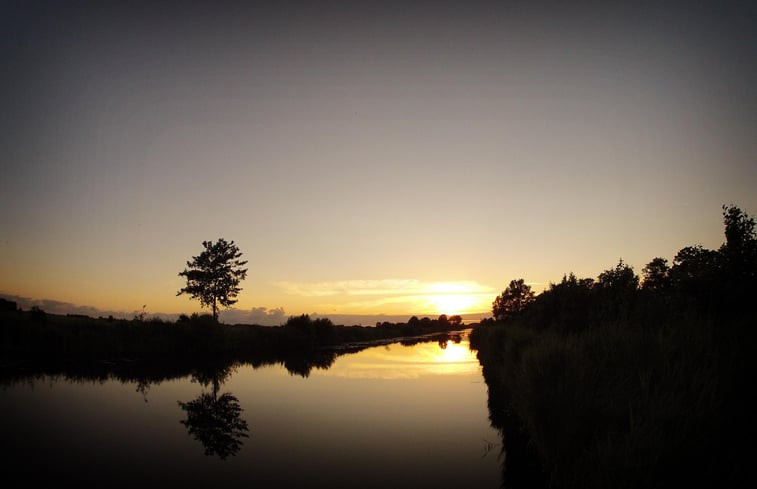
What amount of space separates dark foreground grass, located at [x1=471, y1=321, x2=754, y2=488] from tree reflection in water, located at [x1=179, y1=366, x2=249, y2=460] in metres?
8.45

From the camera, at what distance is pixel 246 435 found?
1285 centimetres

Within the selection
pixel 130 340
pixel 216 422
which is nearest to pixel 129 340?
pixel 130 340

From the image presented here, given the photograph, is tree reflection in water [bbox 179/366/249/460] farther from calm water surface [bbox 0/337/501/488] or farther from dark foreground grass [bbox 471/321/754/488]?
dark foreground grass [bbox 471/321/754/488]

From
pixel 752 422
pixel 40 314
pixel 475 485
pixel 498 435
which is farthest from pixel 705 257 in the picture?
pixel 40 314

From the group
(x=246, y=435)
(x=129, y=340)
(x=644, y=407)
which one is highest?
(x=644, y=407)

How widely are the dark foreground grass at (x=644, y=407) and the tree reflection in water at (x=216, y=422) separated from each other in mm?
8449

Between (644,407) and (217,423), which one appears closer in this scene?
(644,407)

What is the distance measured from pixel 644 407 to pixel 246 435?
11.1 m

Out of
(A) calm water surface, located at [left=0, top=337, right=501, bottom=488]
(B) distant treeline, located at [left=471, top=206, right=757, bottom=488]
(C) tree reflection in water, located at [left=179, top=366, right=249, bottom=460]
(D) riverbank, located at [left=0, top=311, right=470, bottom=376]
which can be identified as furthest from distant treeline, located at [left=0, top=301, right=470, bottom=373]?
(B) distant treeline, located at [left=471, top=206, right=757, bottom=488]

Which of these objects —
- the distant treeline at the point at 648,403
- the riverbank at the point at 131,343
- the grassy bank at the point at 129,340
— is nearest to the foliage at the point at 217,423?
the distant treeline at the point at 648,403

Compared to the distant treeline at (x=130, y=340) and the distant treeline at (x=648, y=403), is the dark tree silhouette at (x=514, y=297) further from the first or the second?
the distant treeline at (x=648, y=403)

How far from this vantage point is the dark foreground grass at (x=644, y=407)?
5.95 metres

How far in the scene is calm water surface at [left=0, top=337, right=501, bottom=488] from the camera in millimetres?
9602

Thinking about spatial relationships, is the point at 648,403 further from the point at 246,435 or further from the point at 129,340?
the point at 129,340
